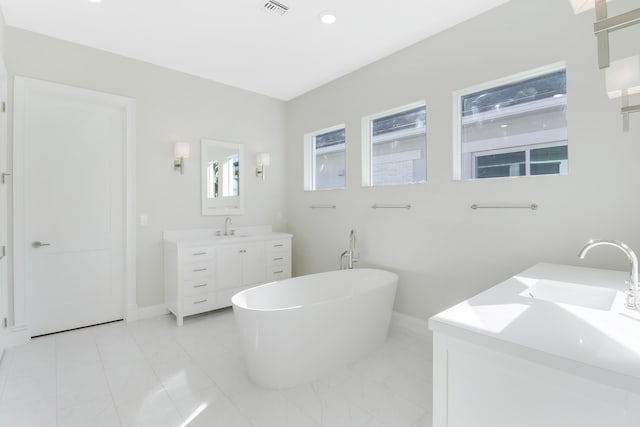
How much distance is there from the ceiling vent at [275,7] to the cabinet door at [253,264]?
2392 millimetres

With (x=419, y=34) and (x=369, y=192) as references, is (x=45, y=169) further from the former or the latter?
(x=419, y=34)

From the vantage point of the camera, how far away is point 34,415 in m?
1.78

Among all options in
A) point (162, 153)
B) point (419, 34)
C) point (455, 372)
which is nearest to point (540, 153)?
point (419, 34)

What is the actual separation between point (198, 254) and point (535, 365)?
306cm

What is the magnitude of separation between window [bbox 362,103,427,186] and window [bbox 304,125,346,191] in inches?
16.0

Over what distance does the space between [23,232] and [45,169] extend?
23.4 inches

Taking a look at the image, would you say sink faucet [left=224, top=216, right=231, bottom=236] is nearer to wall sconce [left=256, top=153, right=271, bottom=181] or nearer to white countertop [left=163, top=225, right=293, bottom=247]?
white countertop [left=163, top=225, right=293, bottom=247]

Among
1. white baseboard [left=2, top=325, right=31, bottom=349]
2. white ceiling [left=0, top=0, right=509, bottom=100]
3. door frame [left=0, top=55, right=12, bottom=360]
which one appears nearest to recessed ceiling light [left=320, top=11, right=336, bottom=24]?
white ceiling [left=0, top=0, right=509, bottom=100]

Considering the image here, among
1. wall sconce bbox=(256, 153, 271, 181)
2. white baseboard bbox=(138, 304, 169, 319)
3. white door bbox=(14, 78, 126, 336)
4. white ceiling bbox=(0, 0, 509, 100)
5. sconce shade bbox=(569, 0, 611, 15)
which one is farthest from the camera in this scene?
wall sconce bbox=(256, 153, 271, 181)

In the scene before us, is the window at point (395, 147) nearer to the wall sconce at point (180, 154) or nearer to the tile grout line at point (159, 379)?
the wall sconce at point (180, 154)

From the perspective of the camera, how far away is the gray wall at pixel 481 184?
196 cm

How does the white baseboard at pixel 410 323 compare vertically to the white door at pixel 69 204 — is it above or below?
below

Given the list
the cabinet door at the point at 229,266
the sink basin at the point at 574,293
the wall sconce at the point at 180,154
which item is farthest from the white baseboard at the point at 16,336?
the sink basin at the point at 574,293

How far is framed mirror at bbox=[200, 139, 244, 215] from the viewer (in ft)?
12.4
